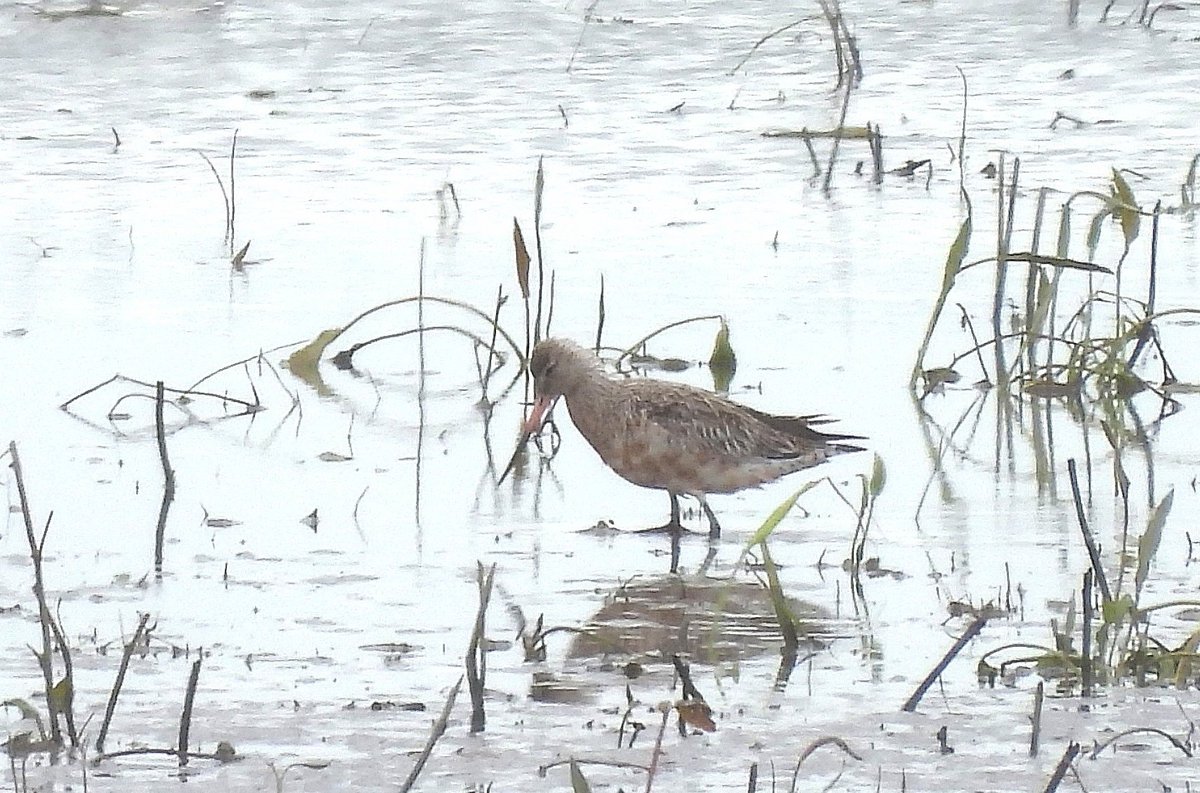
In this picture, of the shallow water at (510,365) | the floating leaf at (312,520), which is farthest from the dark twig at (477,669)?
the floating leaf at (312,520)

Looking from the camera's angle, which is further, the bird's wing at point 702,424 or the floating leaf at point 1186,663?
the bird's wing at point 702,424

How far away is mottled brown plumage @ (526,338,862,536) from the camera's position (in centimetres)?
662

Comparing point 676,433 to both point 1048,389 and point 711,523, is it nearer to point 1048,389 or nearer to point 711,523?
point 711,523

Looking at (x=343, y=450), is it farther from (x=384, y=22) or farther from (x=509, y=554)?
(x=384, y=22)

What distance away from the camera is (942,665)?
15.6ft

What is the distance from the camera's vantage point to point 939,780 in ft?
15.3

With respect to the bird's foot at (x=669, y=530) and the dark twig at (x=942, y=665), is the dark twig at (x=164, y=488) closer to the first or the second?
the bird's foot at (x=669, y=530)

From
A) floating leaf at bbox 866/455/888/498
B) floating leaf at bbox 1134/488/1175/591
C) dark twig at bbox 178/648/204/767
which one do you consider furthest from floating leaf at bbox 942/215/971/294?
dark twig at bbox 178/648/204/767

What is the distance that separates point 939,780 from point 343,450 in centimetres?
287

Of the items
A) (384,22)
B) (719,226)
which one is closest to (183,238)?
(719,226)

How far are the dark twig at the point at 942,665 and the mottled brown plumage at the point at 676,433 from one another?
1.63 metres

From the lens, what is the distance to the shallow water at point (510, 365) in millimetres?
5082

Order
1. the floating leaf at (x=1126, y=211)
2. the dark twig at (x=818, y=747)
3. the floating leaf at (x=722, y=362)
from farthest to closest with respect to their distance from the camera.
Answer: the floating leaf at (x=722, y=362) → the floating leaf at (x=1126, y=211) → the dark twig at (x=818, y=747)

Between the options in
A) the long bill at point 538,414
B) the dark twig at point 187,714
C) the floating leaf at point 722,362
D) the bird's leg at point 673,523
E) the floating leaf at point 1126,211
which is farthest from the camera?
the floating leaf at point 722,362
